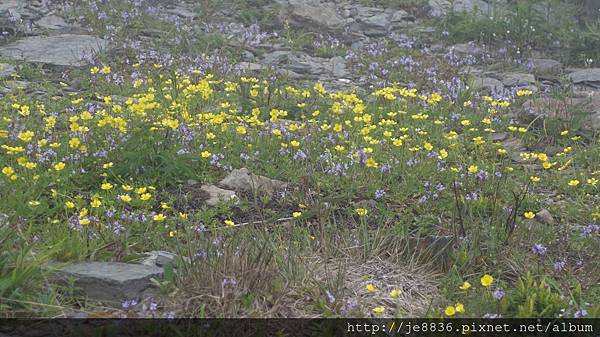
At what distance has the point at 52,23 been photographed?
31.5 feet

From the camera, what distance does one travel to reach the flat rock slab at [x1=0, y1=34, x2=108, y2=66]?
26.9 feet

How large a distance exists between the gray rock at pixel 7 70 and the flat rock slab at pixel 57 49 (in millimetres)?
242

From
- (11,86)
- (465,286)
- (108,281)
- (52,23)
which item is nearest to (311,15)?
(52,23)

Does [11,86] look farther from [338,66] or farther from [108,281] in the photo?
[108,281]

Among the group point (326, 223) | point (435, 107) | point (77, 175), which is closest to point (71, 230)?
point (77, 175)

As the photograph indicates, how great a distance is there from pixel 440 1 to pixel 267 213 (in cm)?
719

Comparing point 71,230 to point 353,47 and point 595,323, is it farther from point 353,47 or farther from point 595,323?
point 353,47

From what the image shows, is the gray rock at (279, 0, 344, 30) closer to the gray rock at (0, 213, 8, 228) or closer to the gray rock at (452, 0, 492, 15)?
the gray rock at (452, 0, 492, 15)

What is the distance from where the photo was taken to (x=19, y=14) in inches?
378

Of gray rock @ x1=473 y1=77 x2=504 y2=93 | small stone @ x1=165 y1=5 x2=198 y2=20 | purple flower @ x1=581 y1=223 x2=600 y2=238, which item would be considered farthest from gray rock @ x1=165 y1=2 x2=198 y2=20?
purple flower @ x1=581 y1=223 x2=600 y2=238

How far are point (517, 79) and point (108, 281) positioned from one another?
6.23 m

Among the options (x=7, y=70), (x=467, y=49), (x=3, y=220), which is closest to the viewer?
(x=3, y=220)

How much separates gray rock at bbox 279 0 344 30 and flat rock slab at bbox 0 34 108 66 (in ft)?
9.02

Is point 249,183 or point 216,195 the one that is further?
point 249,183
